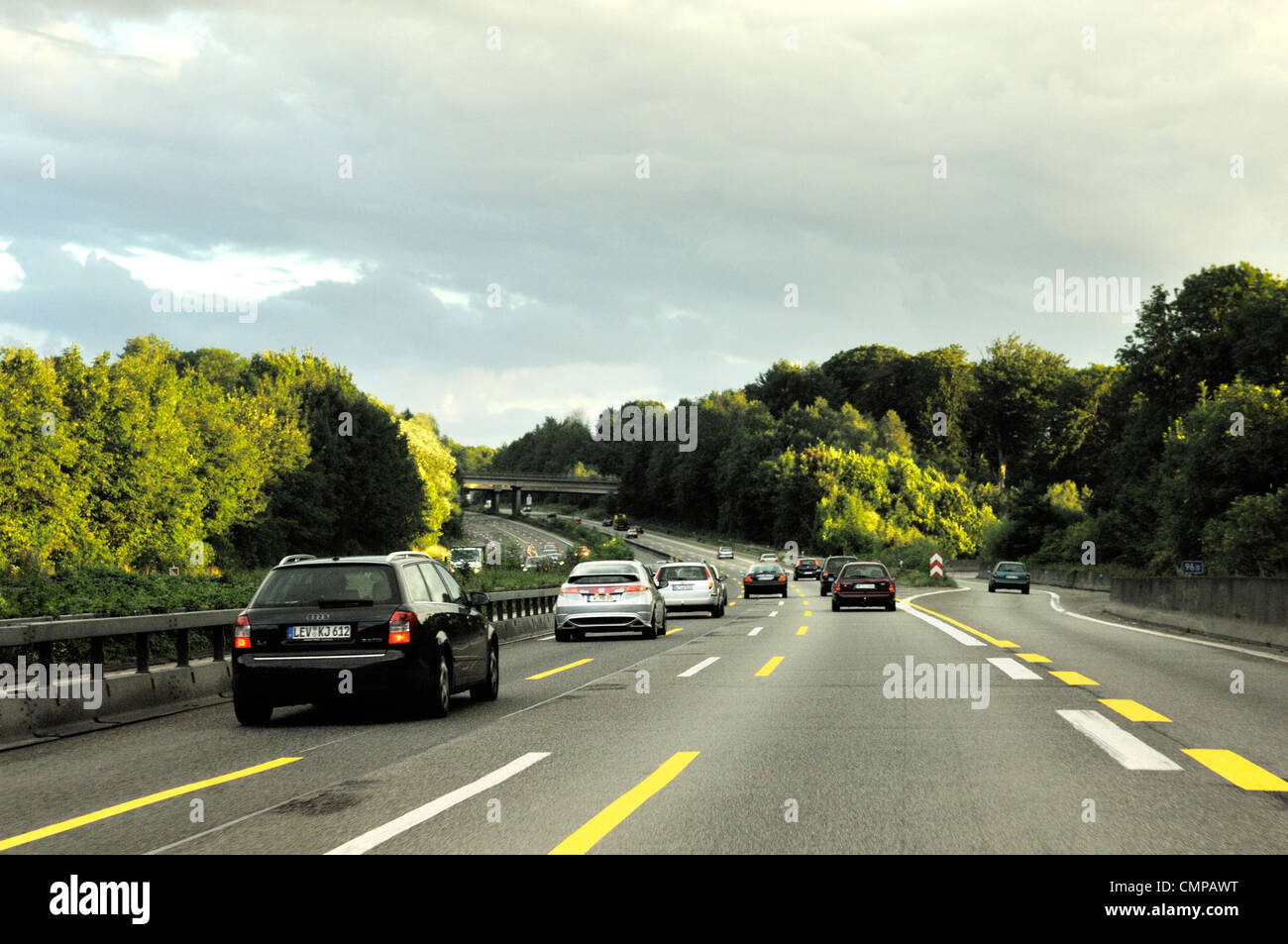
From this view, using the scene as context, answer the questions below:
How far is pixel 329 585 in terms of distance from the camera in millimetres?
11250

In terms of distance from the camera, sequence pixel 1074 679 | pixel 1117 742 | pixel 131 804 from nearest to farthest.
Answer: pixel 131 804 → pixel 1117 742 → pixel 1074 679

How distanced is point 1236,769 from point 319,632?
723 centimetres

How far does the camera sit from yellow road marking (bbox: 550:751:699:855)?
19.1ft

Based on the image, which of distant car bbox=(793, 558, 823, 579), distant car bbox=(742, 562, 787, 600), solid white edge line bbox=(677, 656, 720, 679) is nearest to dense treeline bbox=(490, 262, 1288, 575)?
distant car bbox=(793, 558, 823, 579)

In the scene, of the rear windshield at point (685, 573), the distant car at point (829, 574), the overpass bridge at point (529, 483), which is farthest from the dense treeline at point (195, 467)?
the overpass bridge at point (529, 483)

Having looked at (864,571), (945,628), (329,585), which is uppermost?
(329,585)

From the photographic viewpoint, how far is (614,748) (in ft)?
30.1

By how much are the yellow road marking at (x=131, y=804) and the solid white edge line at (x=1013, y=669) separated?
887cm

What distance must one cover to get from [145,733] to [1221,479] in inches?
1999

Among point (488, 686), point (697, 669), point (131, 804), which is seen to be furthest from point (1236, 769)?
point (697, 669)

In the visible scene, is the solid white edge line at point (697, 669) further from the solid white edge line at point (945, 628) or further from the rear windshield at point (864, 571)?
the rear windshield at point (864, 571)
